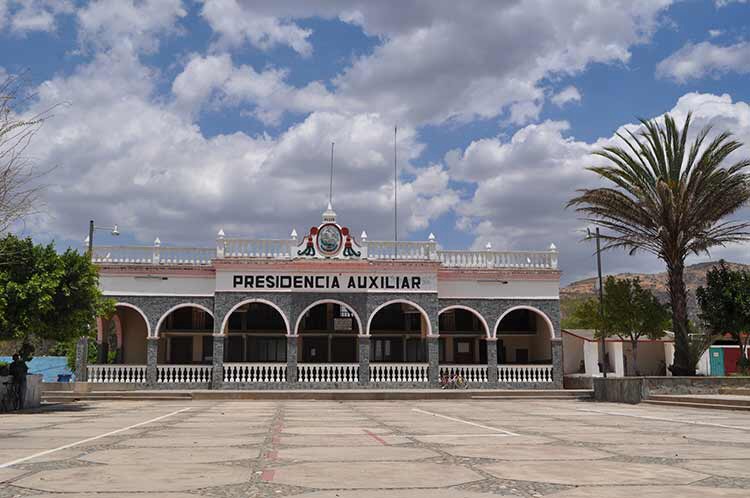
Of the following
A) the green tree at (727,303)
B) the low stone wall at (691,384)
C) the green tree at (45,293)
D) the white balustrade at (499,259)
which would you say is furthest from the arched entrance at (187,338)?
the green tree at (727,303)

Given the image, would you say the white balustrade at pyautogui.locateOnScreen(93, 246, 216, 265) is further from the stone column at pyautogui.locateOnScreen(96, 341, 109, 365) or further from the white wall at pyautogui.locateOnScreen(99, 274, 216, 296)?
the stone column at pyautogui.locateOnScreen(96, 341, 109, 365)

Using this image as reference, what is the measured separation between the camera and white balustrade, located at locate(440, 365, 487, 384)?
31.7 metres

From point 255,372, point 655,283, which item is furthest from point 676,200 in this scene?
point 655,283

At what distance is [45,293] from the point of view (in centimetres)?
1991

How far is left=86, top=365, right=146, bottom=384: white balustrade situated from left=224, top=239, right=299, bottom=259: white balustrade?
20.2ft

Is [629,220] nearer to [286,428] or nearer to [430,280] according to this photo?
[430,280]

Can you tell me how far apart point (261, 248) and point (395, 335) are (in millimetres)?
7721

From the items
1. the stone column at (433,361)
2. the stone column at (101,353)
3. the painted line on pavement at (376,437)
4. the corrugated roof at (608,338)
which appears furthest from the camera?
the corrugated roof at (608,338)

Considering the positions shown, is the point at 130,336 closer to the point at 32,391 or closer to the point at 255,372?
the point at 255,372

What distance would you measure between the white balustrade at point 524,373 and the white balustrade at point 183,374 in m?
12.5

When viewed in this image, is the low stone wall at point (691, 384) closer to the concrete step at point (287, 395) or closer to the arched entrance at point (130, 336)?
the concrete step at point (287, 395)

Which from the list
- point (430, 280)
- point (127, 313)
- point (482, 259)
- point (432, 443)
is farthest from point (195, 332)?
point (432, 443)

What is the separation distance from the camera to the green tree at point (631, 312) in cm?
3123

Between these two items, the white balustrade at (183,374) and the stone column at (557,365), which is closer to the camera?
the white balustrade at (183,374)
